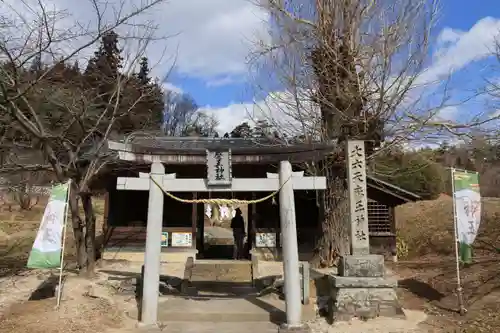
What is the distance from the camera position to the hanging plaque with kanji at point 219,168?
8.79m

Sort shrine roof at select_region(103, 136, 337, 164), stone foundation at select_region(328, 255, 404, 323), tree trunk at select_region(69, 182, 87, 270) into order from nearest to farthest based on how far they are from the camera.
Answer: stone foundation at select_region(328, 255, 404, 323) < shrine roof at select_region(103, 136, 337, 164) < tree trunk at select_region(69, 182, 87, 270)

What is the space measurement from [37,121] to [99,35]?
275 centimetres

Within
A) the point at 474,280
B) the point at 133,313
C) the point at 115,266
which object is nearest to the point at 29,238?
the point at 115,266

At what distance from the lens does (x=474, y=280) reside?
33.5 feet

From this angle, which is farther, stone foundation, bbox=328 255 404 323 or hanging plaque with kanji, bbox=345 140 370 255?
hanging plaque with kanji, bbox=345 140 370 255

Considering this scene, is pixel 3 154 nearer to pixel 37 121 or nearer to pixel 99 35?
Answer: pixel 37 121

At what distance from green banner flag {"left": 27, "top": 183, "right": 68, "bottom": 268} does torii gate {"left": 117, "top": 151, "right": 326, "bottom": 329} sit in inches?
69.8

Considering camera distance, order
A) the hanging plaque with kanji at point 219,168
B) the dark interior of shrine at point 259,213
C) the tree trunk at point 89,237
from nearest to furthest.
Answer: the hanging plaque with kanji at point 219,168 < the tree trunk at point 89,237 < the dark interior of shrine at point 259,213

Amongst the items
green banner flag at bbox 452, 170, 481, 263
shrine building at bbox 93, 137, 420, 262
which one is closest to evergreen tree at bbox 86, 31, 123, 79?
shrine building at bbox 93, 137, 420, 262

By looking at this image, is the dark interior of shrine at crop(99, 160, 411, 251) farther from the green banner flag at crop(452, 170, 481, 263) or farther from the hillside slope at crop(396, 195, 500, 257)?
the green banner flag at crop(452, 170, 481, 263)

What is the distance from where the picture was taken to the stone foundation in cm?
869

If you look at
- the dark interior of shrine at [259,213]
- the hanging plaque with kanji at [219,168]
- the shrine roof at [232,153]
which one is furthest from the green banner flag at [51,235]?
the dark interior of shrine at [259,213]

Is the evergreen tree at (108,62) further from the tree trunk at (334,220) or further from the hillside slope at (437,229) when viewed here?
the hillside slope at (437,229)

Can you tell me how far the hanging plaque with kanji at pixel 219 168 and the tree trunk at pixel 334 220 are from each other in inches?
206
